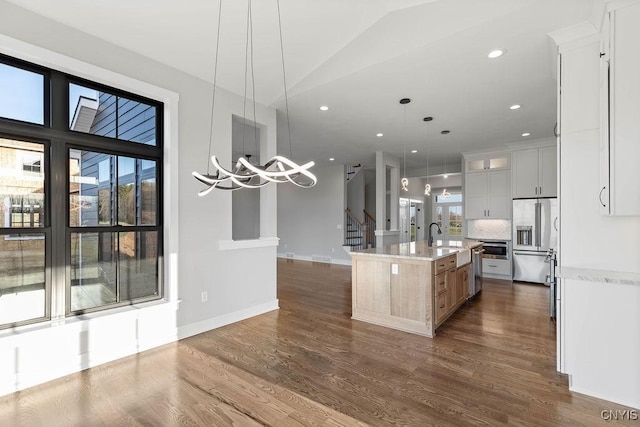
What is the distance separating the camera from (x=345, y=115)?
186 inches

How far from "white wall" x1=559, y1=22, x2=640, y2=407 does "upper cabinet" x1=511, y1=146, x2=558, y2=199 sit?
451cm

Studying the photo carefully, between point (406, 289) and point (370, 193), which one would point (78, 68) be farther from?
point (370, 193)

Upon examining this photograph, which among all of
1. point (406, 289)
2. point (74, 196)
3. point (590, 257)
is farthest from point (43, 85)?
point (590, 257)

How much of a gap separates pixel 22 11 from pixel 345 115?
3.65 meters

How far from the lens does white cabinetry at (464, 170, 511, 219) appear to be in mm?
6625

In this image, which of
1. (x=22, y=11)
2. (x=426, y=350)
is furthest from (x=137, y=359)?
(x=22, y=11)

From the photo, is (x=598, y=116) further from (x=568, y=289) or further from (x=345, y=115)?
(x=345, y=115)

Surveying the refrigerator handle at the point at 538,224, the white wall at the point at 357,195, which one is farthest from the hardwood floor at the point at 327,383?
the white wall at the point at 357,195

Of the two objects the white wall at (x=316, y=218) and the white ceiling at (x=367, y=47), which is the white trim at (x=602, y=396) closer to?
the white ceiling at (x=367, y=47)

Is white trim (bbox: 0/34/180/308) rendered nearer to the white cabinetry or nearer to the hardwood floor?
the hardwood floor

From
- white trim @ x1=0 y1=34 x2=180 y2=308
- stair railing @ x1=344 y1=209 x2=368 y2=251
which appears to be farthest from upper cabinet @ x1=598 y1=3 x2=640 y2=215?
stair railing @ x1=344 y1=209 x2=368 y2=251

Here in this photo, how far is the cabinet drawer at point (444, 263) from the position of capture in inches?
Result: 138

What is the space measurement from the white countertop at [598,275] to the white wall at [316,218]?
21.6ft

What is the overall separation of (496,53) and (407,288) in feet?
8.73
